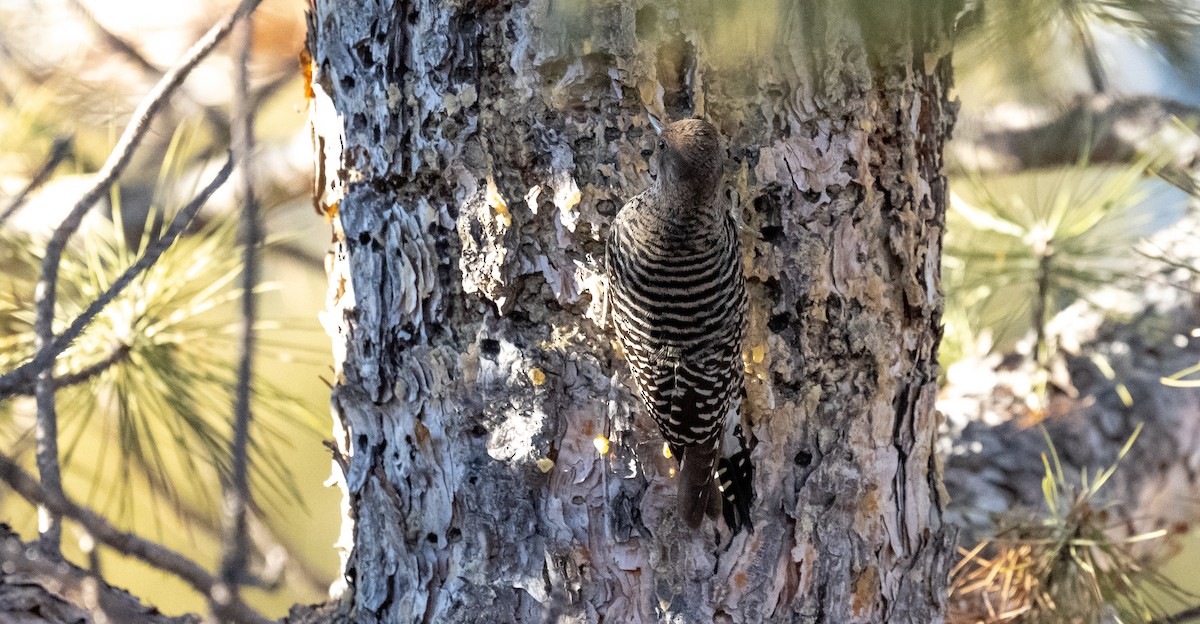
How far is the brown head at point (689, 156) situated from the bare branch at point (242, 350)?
0.80 m

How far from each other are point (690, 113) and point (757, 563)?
835mm

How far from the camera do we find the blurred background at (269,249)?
210 centimetres

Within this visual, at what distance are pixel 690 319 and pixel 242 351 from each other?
1050 mm

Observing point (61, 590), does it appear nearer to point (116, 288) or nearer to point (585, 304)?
point (116, 288)

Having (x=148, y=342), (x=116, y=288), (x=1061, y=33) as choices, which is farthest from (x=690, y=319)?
(x=148, y=342)

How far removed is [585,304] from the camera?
1690 mm

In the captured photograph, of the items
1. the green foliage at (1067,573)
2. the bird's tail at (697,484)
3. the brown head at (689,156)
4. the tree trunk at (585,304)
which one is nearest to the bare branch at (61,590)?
the tree trunk at (585,304)

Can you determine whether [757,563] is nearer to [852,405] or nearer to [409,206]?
[852,405]

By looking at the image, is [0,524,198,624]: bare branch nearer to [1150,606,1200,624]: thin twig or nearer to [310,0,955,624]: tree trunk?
[310,0,955,624]: tree trunk

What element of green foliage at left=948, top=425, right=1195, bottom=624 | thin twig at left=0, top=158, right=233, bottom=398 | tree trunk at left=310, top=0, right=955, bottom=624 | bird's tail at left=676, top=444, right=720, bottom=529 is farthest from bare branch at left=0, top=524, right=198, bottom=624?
green foliage at left=948, top=425, right=1195, bottom=624

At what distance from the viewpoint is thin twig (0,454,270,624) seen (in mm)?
1046

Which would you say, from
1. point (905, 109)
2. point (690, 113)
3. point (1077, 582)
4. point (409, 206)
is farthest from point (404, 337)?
point (1077, 582)

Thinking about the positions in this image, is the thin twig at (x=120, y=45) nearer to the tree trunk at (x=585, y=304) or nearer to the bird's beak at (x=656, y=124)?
the tree trunk at (x=585, y=304)

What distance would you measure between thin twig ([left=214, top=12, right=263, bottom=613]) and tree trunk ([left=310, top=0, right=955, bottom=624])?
2.43ft
